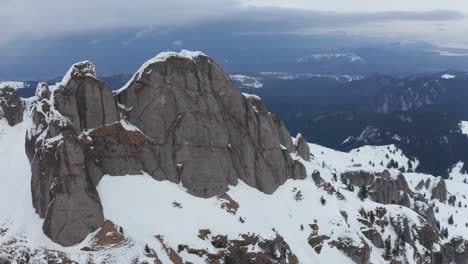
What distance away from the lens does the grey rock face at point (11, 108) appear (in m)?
110

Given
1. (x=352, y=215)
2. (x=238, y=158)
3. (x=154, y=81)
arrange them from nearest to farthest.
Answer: (x=154, y=81), (x=238, y=158), (x=352, y=215)

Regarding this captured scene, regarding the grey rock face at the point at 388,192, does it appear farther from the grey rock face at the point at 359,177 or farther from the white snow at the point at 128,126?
the white snow at the point at 128,126

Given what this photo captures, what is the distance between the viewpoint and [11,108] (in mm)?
Result: 110188

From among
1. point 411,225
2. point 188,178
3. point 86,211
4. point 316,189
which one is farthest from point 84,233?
point 411,225

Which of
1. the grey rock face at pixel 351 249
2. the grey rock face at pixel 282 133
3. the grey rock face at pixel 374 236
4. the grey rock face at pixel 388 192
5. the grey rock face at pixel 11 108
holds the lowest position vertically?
the grey rock face at pixel 388 192

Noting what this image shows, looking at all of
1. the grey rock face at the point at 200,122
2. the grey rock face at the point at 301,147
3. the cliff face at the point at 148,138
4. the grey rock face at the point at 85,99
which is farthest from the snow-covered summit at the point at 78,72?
the grey rock face at the point at 301,147

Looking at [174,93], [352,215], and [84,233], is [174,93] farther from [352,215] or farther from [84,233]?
[352,215]

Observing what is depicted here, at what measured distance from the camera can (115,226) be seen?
2931 inches

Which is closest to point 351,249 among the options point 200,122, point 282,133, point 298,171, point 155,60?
point 298,171

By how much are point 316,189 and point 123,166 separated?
1676 inches

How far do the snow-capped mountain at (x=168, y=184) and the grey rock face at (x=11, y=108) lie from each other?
240 millimetres

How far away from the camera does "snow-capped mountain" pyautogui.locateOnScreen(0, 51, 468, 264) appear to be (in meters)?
73.2

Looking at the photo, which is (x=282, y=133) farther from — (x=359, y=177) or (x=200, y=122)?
(x=359, y=177)

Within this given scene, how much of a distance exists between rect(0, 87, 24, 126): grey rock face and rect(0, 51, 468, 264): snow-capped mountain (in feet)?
0.79
